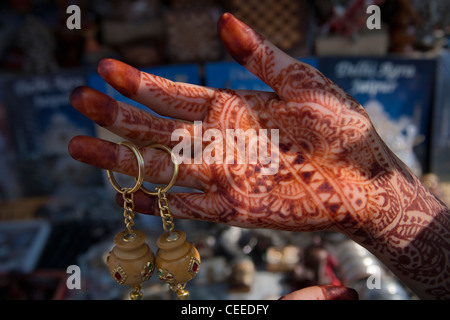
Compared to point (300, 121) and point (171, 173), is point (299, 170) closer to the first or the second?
point (300, 121)

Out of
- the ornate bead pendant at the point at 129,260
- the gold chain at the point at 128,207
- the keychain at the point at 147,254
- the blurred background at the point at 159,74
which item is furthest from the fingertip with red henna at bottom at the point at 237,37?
the blurred background at the point at 159,74

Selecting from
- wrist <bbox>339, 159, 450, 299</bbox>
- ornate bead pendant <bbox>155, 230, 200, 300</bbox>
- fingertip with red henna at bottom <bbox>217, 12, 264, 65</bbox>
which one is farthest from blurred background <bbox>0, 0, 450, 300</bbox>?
fingertip with red henna at bottom <bbox>217, 12, 264, 65</bbox>

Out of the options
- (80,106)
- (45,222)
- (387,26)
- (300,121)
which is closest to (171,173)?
(80,106)

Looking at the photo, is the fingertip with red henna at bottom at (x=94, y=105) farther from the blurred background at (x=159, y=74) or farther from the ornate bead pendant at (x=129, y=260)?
the blurred background at (x=159, y=74)

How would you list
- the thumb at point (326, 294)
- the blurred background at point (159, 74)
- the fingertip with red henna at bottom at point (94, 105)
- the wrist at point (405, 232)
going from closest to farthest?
1. the fingertip with red henna at bottom at point (94, 105)
2. the thumb at point (326, 294)
3. the wrist at point (405, 232)
4. the blurred background at point (159, 74)

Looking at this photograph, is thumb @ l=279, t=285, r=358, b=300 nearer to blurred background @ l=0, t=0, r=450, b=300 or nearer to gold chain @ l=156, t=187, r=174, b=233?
gold chain @ l=156, t=187, r=174, b=233

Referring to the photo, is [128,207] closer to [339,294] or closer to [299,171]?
[299,171]
